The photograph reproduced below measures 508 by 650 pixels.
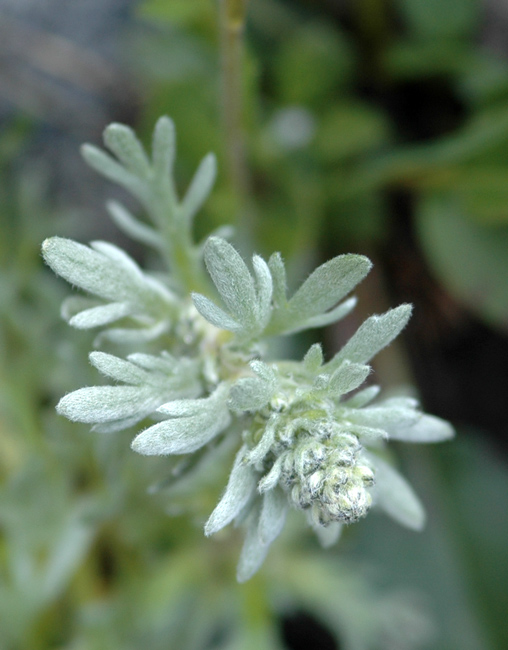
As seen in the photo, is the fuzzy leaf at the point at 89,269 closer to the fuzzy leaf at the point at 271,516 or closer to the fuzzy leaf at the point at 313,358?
the fuzzy leaf at the point at 313,358

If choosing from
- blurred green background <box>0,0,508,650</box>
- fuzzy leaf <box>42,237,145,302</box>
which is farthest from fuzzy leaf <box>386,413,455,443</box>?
blurred green background <box>0,0,508,650</box>

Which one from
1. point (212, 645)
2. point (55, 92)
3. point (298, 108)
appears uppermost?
point (55, 92)

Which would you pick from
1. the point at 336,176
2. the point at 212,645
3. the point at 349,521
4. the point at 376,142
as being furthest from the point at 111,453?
the point at 376,142

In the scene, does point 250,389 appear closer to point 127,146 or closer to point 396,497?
point 396,497

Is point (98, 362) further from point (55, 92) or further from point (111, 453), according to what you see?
point (55, 92)

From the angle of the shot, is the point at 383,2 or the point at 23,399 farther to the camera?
the point at 383,2

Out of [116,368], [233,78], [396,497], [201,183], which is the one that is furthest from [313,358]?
[233,78]

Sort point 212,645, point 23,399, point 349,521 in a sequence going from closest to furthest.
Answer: point 349,521 → point 23,399 → point 212,645

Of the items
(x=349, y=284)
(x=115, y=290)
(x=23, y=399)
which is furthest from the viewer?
(x=23, y=399)
